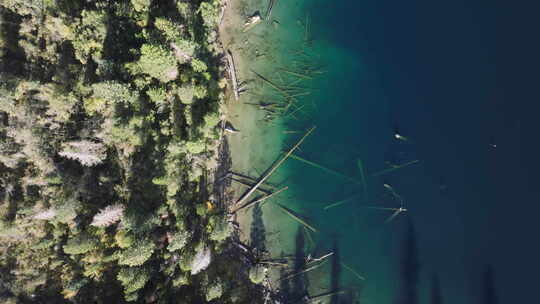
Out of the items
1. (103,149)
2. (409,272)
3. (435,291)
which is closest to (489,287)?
(435,291)

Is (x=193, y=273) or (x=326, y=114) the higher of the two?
(x=326, y=114)

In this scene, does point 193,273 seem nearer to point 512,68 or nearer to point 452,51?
point 452,51

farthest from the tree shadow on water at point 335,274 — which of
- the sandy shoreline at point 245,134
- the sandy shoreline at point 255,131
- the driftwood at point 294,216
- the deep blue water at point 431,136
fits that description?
the sandy shoreline at point 245,134

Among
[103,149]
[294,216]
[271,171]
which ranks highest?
[103,149]

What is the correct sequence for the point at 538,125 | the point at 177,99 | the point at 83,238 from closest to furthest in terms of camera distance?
1. the point at 83,238
2. the point at 177,99
3. the point at 538,125

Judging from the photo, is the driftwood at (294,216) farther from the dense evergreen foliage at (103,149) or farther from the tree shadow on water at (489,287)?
the tree shadow on water at (489,287)

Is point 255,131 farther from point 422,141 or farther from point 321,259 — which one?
point 422,141

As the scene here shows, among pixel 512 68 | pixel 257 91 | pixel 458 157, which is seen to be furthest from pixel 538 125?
pixel 257 91
